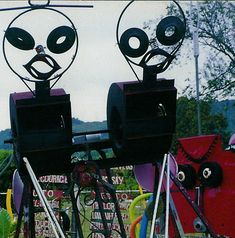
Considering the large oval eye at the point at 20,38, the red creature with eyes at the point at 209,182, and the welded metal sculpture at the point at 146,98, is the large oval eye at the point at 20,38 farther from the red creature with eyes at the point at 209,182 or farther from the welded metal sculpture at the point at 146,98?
the red creature with eyes at the point at 209,182

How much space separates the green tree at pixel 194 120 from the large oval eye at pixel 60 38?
18844 mm

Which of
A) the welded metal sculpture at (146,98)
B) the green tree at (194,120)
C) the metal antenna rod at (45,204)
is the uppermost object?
the welded metal sculpture at (146,98)

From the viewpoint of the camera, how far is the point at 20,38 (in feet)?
14.4

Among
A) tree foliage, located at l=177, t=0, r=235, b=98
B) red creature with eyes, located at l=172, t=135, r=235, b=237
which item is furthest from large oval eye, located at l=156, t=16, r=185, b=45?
tree foliage, located at l=177, t=0, r=235, b=98

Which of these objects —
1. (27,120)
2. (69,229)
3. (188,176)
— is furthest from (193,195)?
(27,120)

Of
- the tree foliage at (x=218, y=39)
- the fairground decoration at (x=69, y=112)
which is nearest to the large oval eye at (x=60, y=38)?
the fairground decoration at (x=69, y=112)

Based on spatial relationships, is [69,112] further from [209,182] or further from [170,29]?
[209,182]

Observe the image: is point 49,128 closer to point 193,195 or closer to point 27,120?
point 27,120

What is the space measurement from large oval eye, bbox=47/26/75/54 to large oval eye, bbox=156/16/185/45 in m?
0.58

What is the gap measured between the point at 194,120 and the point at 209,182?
1754 cm

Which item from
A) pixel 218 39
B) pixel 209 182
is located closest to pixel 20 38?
pixel 209 182

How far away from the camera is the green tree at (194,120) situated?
2353cm

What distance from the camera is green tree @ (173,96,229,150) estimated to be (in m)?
23.5

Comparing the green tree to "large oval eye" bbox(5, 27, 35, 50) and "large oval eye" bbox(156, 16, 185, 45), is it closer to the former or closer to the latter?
"large oval eye" bbox(156, 16, 185, 45)
